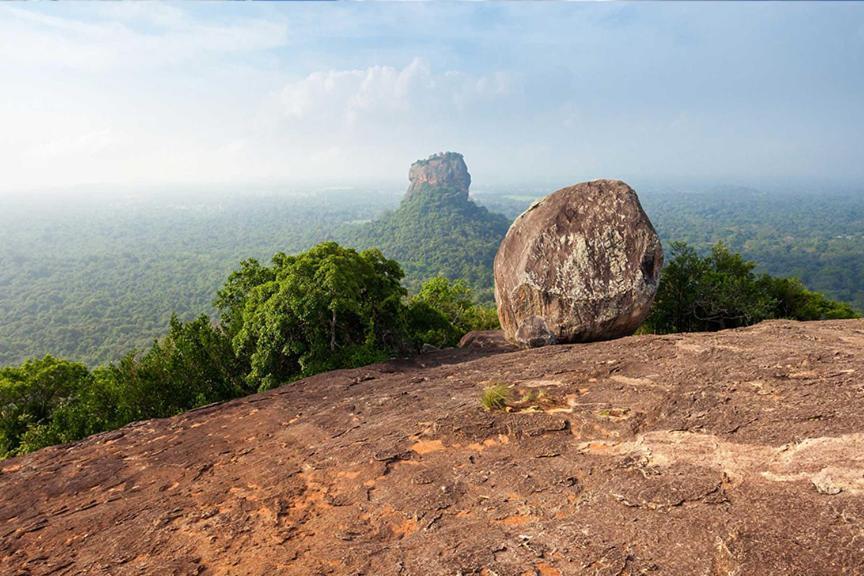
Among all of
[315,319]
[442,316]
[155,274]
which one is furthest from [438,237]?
[315,319]

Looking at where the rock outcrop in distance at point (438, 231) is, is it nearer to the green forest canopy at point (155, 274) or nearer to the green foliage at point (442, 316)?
the green forest canopy at point (155, 274)

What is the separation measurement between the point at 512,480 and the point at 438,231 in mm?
147641

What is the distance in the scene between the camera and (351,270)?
17.2 metres

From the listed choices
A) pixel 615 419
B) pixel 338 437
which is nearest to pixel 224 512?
pixel 338 437

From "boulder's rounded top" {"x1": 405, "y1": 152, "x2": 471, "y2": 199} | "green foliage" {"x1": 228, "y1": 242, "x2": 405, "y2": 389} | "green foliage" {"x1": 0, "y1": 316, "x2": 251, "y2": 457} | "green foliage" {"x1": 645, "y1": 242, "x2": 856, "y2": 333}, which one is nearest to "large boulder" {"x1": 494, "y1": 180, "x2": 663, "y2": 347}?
"green foliage" {"x1": 228, "y1": 242, "x2": 405, "y2": 389}

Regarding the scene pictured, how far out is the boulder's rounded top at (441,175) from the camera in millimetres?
183125

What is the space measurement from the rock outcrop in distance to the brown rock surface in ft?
309

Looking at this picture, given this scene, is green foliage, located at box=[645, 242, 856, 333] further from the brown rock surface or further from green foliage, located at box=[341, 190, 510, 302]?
green foliage, located at box=[341, 190, 510, 302]

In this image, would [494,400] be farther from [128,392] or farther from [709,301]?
[709,301]

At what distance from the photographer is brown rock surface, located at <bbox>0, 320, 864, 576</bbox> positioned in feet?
15.8

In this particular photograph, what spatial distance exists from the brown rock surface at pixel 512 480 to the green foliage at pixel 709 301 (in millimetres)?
9580

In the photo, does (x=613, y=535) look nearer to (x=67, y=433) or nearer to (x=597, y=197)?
(x=597, y=197)

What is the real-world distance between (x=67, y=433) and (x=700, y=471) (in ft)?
62.7

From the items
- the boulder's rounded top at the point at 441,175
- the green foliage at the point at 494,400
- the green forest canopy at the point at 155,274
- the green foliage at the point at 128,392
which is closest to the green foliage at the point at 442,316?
the green foliage at the point at 128,392
